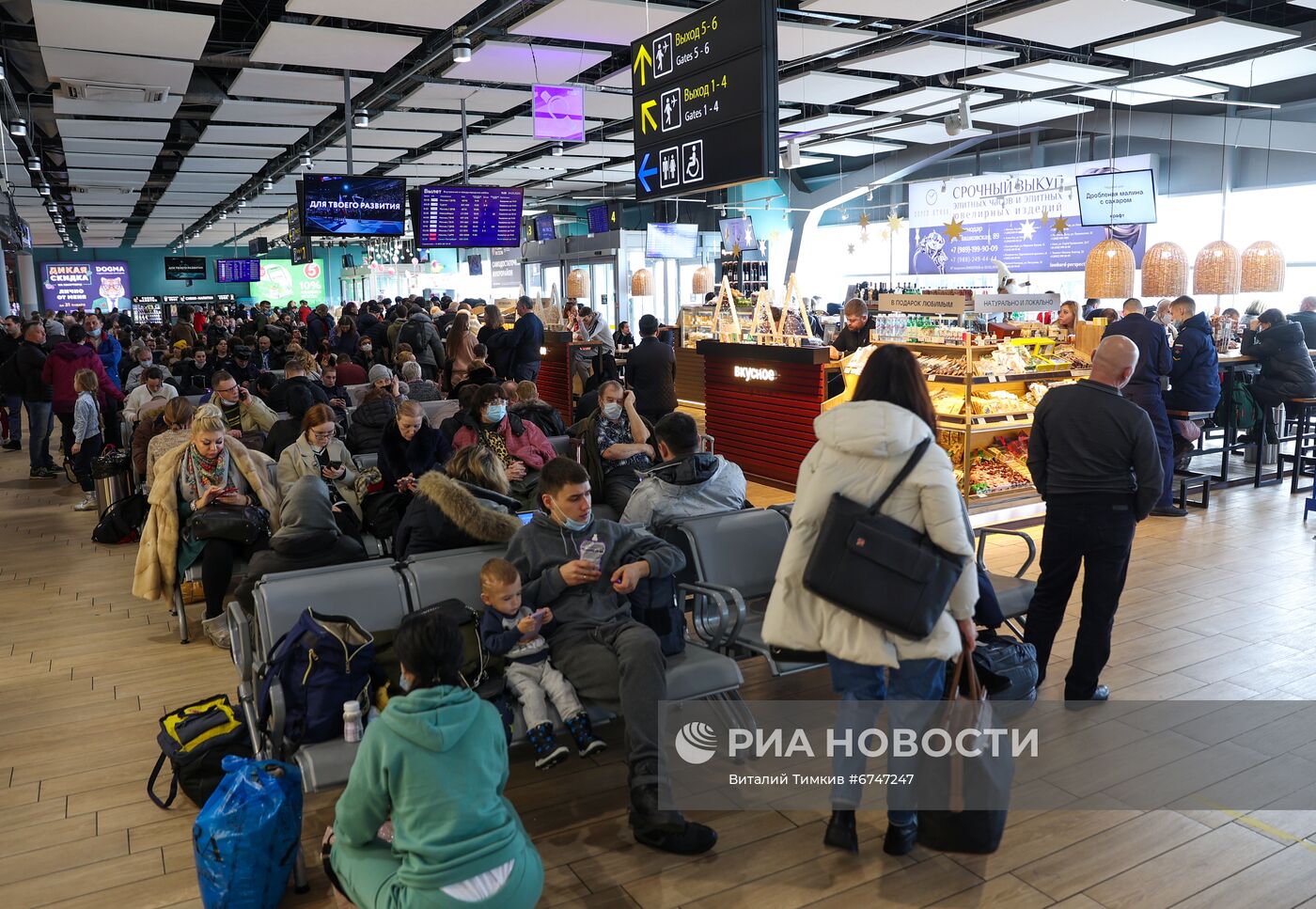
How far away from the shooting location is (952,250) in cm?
1789

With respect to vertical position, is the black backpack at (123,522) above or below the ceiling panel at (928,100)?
below

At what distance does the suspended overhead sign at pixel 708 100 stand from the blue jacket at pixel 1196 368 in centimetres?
485

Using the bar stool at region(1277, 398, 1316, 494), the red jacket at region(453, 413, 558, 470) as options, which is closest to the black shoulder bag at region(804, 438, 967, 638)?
the red jacket at region(453, 413, 558, 470)

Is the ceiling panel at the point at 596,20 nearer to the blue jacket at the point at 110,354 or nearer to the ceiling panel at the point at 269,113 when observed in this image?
the ceiling panel at the point at 269,113

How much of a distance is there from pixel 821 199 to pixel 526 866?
20.1 m

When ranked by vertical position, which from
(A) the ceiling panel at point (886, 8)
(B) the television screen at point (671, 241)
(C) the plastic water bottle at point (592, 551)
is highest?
(A) the ceiling panel at point (886, 8)

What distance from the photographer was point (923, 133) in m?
15.9

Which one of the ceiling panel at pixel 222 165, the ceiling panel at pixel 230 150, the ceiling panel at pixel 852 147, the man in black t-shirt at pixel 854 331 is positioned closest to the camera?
the man in black t-shirt at pixel 854 331

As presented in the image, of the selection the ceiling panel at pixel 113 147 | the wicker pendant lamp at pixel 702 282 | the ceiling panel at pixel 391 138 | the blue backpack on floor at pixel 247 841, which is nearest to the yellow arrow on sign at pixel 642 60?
the blue backpack on floor at pixel 247 841

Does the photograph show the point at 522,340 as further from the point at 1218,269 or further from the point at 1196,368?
the point at 1218,269

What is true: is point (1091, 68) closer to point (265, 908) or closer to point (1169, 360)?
point (1169, 360)

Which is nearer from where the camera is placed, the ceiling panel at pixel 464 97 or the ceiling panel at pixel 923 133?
the ceiling panel at pixel 464 97

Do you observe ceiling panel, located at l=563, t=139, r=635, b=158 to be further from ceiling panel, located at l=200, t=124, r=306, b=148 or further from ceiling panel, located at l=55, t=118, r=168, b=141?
ceiling panel, located at l=55, t=118, r=168, b=141

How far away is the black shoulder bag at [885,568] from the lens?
2.83 meters
